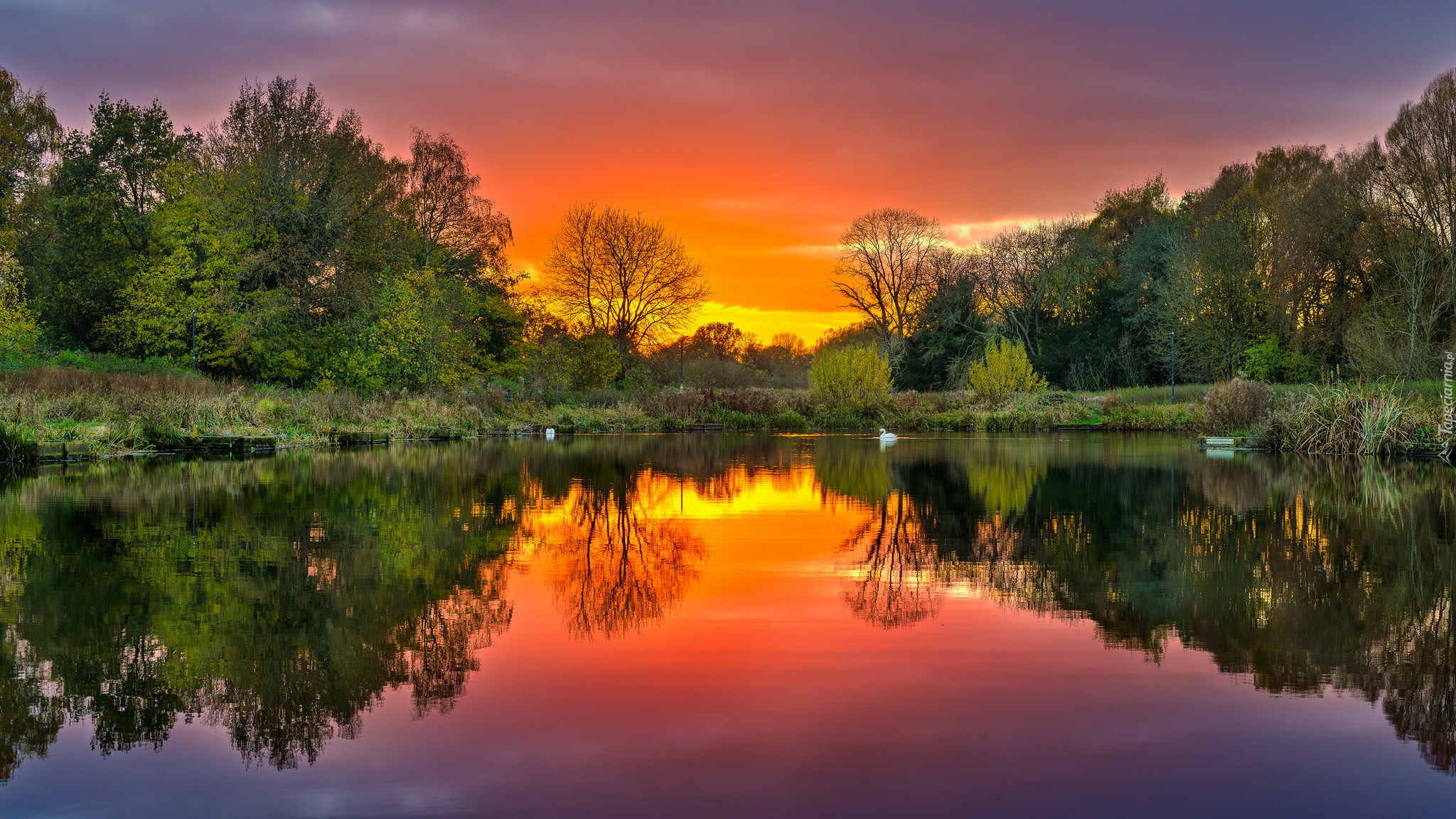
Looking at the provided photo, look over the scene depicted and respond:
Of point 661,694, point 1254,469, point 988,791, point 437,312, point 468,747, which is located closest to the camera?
point 988,791

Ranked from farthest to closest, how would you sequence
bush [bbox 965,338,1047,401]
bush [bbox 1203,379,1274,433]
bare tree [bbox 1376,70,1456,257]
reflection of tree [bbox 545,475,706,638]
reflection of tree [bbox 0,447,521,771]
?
bush [bbox 965,338,1047,401], bare tree [bbox 1376,70,1456,257], bush [bbox 1203,379,1274,433], reflection of tree [bbox 545,475,706,638], reflection of tree [bbox 0,447,521,771]

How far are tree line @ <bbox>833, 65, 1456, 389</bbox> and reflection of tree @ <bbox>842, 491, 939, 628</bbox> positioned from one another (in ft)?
83.8

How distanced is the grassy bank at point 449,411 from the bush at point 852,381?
1.28 ft

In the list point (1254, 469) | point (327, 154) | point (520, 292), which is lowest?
point (1254, 469)

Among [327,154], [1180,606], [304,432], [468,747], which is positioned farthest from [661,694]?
[327,154]

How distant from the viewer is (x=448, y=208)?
52.0m

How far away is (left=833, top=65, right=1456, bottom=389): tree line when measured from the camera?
106 feet

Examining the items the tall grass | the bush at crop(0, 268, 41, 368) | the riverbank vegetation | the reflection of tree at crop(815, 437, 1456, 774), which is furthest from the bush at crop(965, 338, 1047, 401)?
the bush at crop(0, 268, 41, 368)

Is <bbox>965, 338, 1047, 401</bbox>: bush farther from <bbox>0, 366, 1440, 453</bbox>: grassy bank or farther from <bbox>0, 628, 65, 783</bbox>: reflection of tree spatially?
<bbox>0, 628, 65, 783</bbox>: reflection of tree

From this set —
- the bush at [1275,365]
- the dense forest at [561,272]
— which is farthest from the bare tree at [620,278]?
the bush at [1275,365]

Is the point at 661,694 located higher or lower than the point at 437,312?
lower

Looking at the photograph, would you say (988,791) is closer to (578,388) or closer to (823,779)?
(823,779)

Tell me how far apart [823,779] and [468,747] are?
1512 millimetres

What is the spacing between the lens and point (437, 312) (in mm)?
38875
